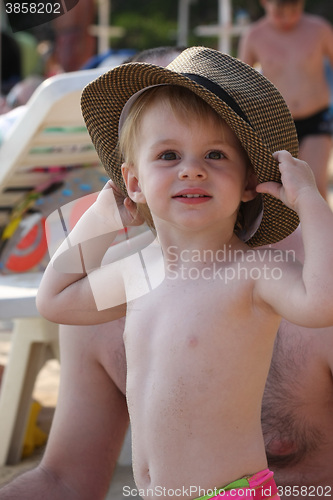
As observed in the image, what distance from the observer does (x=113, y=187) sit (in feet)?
5.69

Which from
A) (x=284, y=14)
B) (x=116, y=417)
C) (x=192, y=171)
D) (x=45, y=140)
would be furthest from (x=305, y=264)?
(x=284, y=14)

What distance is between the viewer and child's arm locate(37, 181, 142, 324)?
5.49 ft

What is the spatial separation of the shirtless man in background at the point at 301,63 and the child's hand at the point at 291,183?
4.76 meters

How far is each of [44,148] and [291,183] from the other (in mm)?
2091

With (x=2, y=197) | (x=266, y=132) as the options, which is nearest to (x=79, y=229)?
(x=266, y=132)

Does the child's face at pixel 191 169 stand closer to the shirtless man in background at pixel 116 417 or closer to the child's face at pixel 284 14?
the shirtless man in background at pixel 116 417

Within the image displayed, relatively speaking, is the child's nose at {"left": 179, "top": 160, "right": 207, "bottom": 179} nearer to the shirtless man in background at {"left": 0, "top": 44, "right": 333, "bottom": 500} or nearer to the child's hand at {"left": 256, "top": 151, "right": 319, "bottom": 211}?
the child's hand at {"left": 256, "top": 151, "right": 319, "bottom": 211}

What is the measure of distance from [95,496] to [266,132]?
99 centimetres

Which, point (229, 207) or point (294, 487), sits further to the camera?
point (294, 487)

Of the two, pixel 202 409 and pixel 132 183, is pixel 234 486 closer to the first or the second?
pixel 202 409

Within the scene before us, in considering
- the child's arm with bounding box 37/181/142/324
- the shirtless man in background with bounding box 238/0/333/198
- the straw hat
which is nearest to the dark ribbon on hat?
the straw hat

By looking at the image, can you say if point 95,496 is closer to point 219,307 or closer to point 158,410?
point 158,410

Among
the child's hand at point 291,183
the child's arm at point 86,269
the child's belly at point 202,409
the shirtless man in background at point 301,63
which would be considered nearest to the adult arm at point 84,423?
the child's arm at point 86,269

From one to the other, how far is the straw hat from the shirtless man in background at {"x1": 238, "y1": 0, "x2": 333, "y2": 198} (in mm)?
4642
